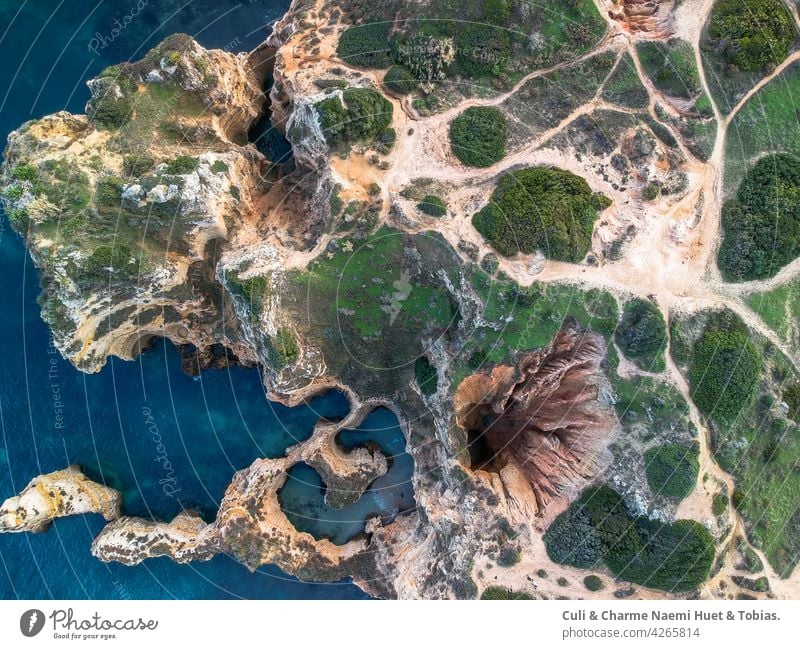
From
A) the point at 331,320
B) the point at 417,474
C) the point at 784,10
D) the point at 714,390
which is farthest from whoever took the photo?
the point at 417,474

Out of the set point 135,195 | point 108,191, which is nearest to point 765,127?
point 135,195

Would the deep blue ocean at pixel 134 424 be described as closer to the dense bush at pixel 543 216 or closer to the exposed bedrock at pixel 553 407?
the exposed bedrock at pixel 553 407

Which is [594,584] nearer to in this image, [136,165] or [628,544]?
[628,544]

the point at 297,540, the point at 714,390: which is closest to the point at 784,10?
the point at 714,390

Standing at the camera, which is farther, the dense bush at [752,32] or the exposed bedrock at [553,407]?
the exposed bedrock at [553,407]

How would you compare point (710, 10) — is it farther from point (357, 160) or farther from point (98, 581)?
point (98, 581)
